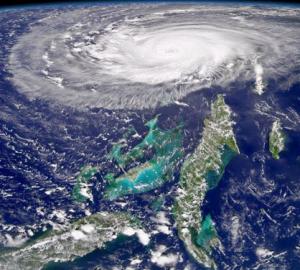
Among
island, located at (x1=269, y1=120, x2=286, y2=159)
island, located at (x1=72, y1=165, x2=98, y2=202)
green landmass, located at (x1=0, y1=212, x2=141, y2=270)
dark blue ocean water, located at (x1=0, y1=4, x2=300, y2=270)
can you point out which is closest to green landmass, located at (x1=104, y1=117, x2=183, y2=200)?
dark blue ocean water, located at (x1=0, y1=4, x2=300, y2=270)

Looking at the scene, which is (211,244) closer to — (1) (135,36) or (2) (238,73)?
(2) (238,73)

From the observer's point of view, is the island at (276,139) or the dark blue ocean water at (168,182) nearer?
the dark blue ocean water at (168,182)

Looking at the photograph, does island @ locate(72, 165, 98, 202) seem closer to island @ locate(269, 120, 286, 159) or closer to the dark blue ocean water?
the dark blue ocean water

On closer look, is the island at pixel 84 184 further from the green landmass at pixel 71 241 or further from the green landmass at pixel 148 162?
the green landmass at pixel 71 241

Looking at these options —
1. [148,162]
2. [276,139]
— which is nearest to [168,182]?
[148,162]

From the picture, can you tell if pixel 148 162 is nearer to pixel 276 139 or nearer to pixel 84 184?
pixel 84 184

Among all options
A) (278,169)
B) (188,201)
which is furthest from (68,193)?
(278,169)

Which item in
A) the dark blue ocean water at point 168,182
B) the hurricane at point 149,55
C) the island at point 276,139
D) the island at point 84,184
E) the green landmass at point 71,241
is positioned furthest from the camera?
the hurricane at point 149,55

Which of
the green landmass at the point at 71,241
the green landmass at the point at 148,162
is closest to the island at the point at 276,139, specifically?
the green landmass at the point at 148,162
